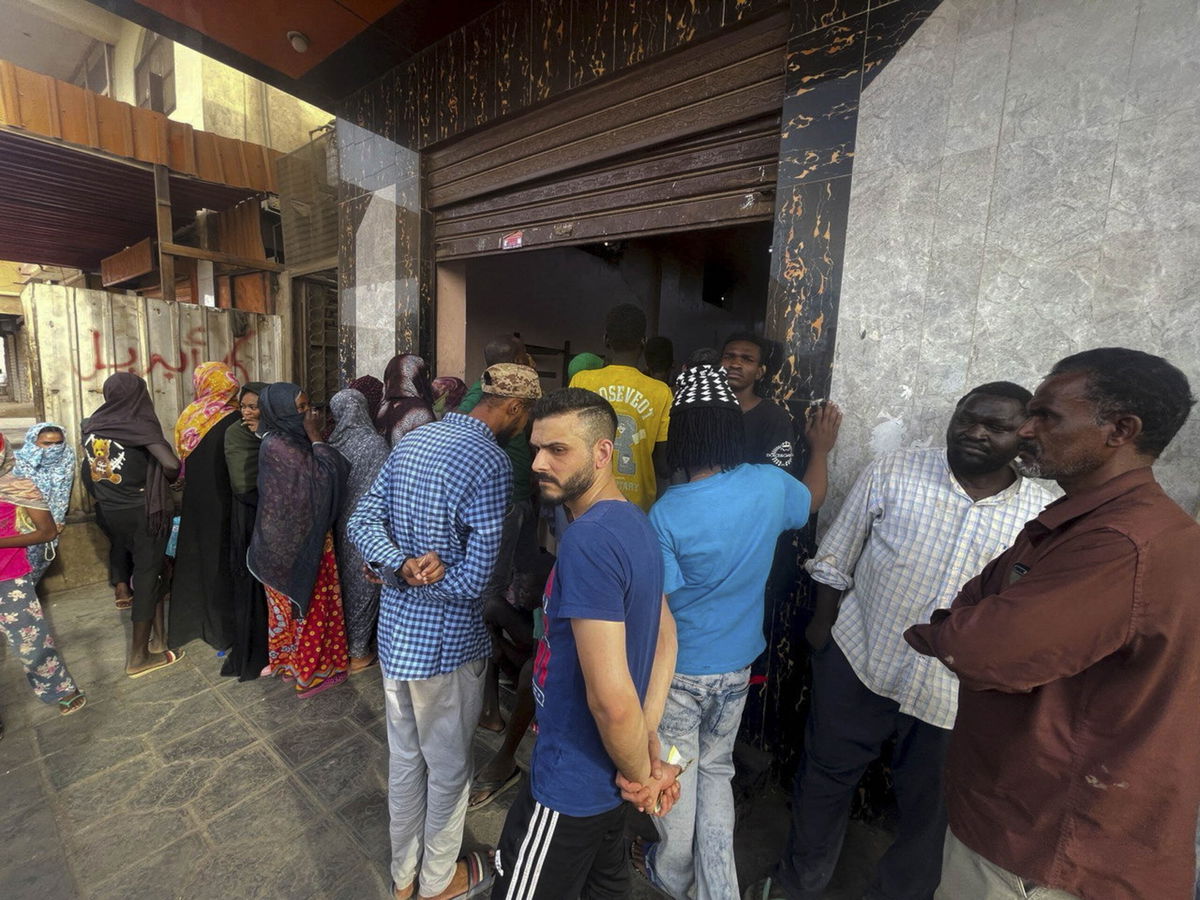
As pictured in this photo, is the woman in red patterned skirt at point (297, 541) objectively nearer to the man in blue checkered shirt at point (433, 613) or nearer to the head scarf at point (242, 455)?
the head scarf at point (242, 455)

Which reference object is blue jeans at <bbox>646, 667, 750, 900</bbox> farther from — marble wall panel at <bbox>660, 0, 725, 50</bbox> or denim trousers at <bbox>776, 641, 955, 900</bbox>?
marble wall panel at <bbox>660, 0, 725, 50</bbox>

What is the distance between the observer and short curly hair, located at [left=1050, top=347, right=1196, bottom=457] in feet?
3.41

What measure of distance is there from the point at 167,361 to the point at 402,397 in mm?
3827

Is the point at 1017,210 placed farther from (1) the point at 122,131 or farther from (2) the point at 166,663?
(1) the point at 122,131

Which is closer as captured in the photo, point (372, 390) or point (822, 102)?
point (822, 102)

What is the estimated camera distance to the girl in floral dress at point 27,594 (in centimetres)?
242

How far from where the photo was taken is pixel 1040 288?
184cm

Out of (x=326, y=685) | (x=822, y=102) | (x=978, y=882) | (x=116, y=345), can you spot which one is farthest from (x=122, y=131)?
(x=978, y=882)

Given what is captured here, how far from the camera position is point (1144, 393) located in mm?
1042

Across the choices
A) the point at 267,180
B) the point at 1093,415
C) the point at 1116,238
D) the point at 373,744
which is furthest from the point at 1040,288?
the point at 267,180

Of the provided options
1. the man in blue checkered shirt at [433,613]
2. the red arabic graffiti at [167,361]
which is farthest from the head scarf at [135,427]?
the man in blue checkered shirt at [433,613]

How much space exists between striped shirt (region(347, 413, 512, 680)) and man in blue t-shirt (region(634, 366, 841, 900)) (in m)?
0.62

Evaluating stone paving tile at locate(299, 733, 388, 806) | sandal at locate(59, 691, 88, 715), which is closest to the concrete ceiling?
sandal at locate(59, 691, 88, 715)

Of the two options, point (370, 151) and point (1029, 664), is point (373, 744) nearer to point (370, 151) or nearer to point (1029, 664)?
point (1029, 664)
